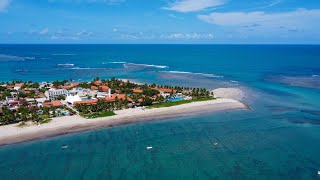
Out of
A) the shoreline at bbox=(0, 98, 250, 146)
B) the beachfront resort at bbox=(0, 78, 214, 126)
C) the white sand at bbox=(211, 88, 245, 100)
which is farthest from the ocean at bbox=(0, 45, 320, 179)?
the white sand at bbox=(211, 88, 245, 100)

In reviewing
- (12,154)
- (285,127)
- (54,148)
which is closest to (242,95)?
(285,127)

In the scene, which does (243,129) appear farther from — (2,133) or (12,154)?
(2,133)

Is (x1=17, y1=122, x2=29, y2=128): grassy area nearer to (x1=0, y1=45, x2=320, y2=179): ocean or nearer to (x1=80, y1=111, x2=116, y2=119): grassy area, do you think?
(x1=0, y1=45, x2=320, y2=179): ocean

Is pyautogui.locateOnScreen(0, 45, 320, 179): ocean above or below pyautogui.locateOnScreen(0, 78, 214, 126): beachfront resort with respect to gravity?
below

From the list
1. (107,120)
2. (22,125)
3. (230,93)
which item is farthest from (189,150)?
(230,93)

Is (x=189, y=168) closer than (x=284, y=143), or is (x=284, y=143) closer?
(x=189, y=168)

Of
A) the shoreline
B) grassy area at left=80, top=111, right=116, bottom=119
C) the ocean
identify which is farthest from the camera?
grassy area at left=80, top=111, right=116, bottom=119
